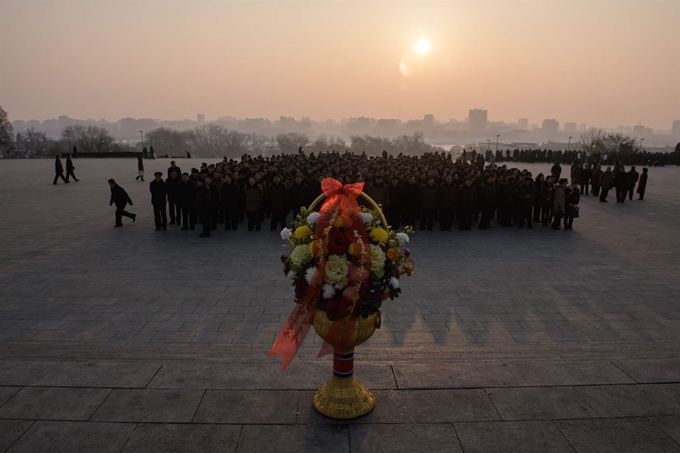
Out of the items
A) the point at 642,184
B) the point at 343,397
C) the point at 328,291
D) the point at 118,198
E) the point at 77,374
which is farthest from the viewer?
the point at 642,184

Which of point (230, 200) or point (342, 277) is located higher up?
point (342, 277)

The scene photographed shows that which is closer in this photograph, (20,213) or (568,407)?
(568,407)

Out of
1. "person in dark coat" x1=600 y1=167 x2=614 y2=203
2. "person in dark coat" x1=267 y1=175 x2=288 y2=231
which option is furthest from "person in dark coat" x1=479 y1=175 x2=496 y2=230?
"person in dark coat" x1=600 y1=167 x2=614 y2=203

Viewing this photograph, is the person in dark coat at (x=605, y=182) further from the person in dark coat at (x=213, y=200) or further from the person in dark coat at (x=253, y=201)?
the person in dark coat at (x=213, y=200)

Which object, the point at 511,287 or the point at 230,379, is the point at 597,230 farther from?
the point at 230,379

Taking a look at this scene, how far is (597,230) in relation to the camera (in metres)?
16.2

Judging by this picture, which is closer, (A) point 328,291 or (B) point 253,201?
(A) point 328,291

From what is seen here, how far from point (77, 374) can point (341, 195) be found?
416 centimetres

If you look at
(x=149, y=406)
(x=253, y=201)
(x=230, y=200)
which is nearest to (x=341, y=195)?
(x=149, y=406)

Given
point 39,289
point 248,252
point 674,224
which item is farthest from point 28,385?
point 674,224

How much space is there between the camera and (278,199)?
15.3 metres

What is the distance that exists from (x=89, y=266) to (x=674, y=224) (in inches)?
740

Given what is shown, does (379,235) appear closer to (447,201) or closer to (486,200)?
(447,201)

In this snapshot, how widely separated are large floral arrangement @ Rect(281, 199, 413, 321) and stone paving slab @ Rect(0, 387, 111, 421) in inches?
109
